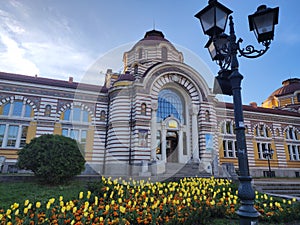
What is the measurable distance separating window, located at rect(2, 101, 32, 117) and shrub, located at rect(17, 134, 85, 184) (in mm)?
10347

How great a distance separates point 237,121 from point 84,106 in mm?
20963

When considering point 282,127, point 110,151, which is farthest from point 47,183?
point 282,127

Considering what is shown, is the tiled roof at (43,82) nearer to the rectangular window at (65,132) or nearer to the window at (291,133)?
the rectangular window at (65,132)

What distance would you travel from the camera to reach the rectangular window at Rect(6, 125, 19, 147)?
65.4 ft

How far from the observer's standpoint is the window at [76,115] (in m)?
22.4

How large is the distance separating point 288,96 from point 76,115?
36.5 meters

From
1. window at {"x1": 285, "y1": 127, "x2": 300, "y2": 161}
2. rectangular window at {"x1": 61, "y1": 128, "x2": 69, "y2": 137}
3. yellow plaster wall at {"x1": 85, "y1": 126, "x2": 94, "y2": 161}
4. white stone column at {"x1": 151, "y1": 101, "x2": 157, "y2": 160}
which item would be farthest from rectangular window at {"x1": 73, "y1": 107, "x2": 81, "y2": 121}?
window at {"x1": 285, "y1": 127, "x2": 300, "y2": 161}

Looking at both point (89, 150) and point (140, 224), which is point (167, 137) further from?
point (140, 224)

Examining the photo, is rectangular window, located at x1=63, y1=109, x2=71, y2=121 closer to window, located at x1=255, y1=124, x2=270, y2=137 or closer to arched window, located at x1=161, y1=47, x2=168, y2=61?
arched window, located at x1=161, y1=47, x2=168, y2=61

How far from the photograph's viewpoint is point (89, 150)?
22281 millimetres

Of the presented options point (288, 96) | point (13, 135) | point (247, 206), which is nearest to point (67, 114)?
point (13, 135)

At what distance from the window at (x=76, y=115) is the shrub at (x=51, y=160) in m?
10.3

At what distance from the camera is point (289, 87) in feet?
128

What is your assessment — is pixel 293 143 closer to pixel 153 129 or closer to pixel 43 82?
pixel 153 129
